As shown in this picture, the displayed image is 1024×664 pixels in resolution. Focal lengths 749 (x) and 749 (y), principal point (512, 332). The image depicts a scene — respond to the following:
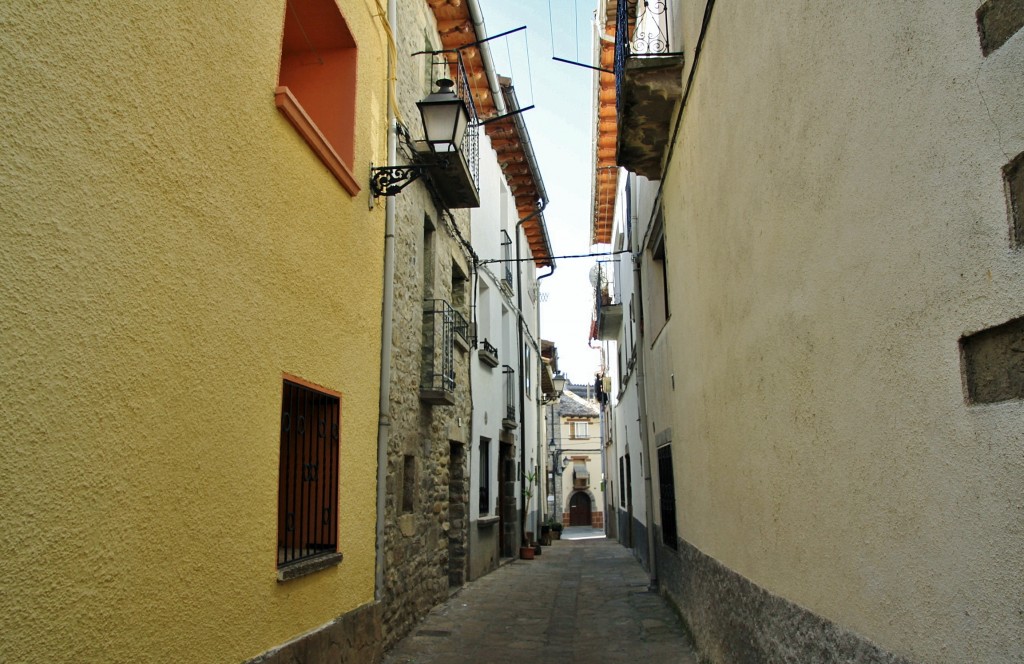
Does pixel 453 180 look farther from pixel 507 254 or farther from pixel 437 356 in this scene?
pixel 507 254

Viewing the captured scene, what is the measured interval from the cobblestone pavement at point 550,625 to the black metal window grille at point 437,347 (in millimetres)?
2512

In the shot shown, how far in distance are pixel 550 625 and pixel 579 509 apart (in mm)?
40161

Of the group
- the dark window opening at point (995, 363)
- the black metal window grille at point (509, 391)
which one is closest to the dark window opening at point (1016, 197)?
the dark window opening at point (995, 363)

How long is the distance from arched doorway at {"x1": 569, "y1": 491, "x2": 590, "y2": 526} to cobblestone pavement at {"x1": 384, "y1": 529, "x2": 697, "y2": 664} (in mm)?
35568

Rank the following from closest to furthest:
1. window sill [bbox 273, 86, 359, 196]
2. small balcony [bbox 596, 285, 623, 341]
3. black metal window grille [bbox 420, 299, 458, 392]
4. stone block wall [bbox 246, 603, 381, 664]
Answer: stone block wall [bbox 246, 603, 381, 664], window sill [bbox 273, 86, 359, 196], black metal window grille [bbox 420, 299, 458, 392], small balcony [bbox 596, 285, 623, 341]

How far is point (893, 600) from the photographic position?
2441 millimetres

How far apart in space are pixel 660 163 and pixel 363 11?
3391 millimetres

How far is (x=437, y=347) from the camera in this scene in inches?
335

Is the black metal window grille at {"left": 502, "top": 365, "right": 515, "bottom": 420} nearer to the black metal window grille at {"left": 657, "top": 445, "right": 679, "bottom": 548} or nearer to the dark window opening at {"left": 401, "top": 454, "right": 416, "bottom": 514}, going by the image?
the black metal window grille at {"left": 657, "top": 445, "right": 679, "bottom": 548}

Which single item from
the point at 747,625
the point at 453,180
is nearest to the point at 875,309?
the point at 747,625

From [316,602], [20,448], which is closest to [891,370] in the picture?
[20,448]

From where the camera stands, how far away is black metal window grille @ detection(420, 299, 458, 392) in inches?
327

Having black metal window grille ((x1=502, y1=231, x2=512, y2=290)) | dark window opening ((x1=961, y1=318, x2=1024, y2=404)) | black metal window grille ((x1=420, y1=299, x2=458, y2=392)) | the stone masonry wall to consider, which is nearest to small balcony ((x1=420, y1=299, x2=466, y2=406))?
black metal window grille ((x1=420, y1=299, x2=458, y2=392))

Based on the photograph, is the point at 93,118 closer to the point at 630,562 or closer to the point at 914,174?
the point at 914,174
